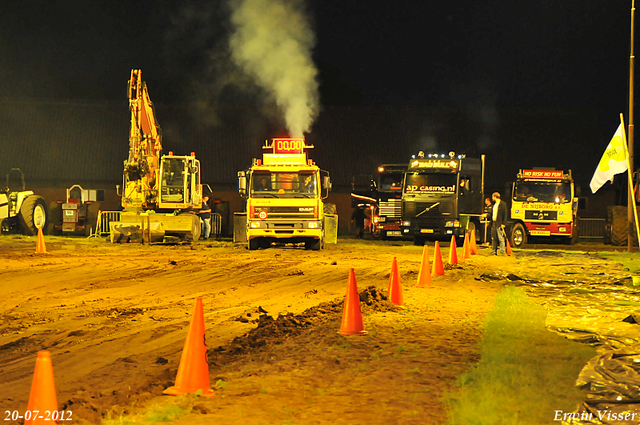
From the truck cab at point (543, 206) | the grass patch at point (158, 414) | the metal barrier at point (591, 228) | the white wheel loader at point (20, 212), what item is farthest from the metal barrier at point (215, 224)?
the grass patch at point (158, 414)

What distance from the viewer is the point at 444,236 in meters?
28.8

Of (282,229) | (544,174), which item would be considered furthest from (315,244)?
(544,174)

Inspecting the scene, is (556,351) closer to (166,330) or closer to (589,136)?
(166,330)

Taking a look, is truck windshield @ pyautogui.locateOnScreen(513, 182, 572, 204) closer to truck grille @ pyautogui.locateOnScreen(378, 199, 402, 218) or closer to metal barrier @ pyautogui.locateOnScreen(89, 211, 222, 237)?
truck grille @ pyautogui.locateOnScreen(378, 199, 402, 218)

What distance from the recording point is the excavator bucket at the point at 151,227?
88.8 ft

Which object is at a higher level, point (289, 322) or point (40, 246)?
point (40, 246)

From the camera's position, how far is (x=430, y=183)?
2881 cm

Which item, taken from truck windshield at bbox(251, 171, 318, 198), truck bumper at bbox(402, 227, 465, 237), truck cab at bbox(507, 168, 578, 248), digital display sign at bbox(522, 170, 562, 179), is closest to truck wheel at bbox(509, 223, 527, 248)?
truck cab at bbox(507, 168, 578, 248)

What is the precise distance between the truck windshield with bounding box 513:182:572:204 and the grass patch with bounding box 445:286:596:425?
19.8 m

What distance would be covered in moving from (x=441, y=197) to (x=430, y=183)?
0.76 meters

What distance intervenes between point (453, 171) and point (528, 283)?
13480mm

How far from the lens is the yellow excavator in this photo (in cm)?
2708

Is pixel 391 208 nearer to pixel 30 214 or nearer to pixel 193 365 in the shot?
pixel 30 214

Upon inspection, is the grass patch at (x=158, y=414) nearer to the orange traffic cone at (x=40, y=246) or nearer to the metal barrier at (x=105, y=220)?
the orange traffic cone at (x=40, y=246)
